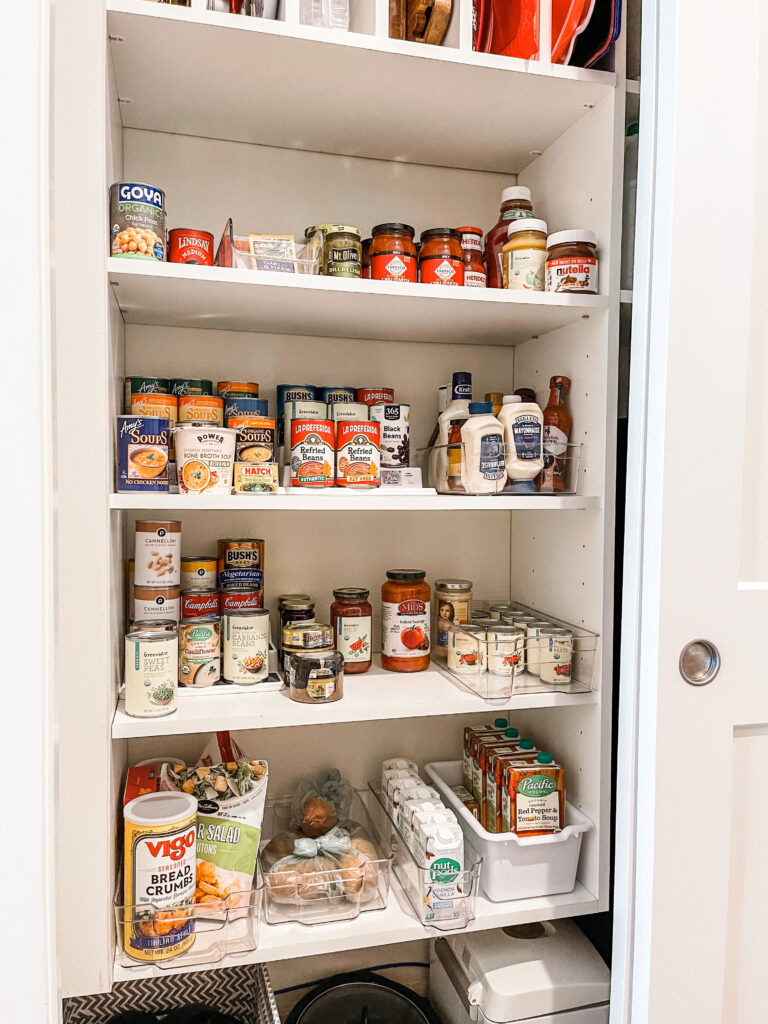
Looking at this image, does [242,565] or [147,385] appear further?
[242,565]

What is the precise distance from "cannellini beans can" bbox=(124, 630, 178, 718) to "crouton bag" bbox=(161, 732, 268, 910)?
16cm

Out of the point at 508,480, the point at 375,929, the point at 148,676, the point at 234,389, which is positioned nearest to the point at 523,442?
the point at 508,480

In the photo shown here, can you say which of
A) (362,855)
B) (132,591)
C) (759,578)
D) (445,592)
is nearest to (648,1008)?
(362,855)

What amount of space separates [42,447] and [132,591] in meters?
0.57

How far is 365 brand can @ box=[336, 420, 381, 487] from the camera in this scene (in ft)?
4.19

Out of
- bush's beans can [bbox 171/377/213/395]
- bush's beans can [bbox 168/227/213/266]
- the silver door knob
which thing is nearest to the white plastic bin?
the silver door knob

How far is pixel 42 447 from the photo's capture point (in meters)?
0.80

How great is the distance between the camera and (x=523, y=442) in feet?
4.35

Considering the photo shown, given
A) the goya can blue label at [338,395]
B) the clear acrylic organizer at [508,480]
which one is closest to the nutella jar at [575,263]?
the clear acrylic organizer at [508,480]

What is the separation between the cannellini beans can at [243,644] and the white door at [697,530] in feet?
1.91

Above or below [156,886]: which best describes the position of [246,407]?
above

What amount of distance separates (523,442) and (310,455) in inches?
14.2

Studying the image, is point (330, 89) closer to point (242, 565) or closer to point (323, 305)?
point (323, 305)

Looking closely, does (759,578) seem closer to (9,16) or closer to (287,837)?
(287,837)
